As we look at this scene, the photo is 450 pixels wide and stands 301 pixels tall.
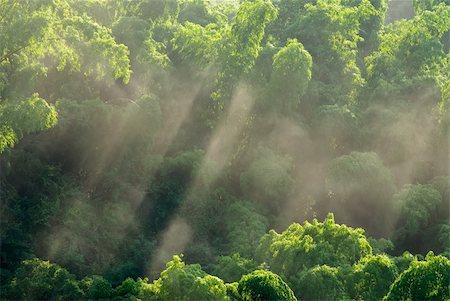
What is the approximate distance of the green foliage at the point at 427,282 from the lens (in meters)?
7.21

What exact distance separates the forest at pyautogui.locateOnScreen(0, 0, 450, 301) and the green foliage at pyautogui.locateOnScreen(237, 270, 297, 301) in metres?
2.14

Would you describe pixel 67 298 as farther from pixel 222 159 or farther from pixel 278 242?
pixel 222 159

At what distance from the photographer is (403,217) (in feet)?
44.9

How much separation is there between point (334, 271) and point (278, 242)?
1522 millimetres

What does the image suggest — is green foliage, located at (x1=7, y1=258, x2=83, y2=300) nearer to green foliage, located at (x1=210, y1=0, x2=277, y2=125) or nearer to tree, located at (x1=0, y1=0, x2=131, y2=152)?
tree, located at (x1=0, y1=0, x2=131, y2=152)

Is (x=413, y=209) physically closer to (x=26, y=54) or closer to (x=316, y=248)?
(x=316, y=248)

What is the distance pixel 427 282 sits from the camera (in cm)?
720

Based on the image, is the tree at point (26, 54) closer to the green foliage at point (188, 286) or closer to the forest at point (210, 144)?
the forest at point (210, 144)

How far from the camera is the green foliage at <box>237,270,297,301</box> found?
7270 mm

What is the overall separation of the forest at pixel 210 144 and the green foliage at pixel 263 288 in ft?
7.03

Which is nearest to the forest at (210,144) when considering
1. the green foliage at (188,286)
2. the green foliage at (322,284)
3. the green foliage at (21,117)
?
the green foliage at (21,117)

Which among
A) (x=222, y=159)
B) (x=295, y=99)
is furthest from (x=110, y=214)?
(x=295, y=99)

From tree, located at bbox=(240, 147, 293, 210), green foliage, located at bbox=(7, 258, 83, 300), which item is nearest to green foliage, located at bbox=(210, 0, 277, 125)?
tree, located at bbox=(240, 147, 293, 210)

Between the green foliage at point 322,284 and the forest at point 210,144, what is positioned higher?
the forest at point 210,144
